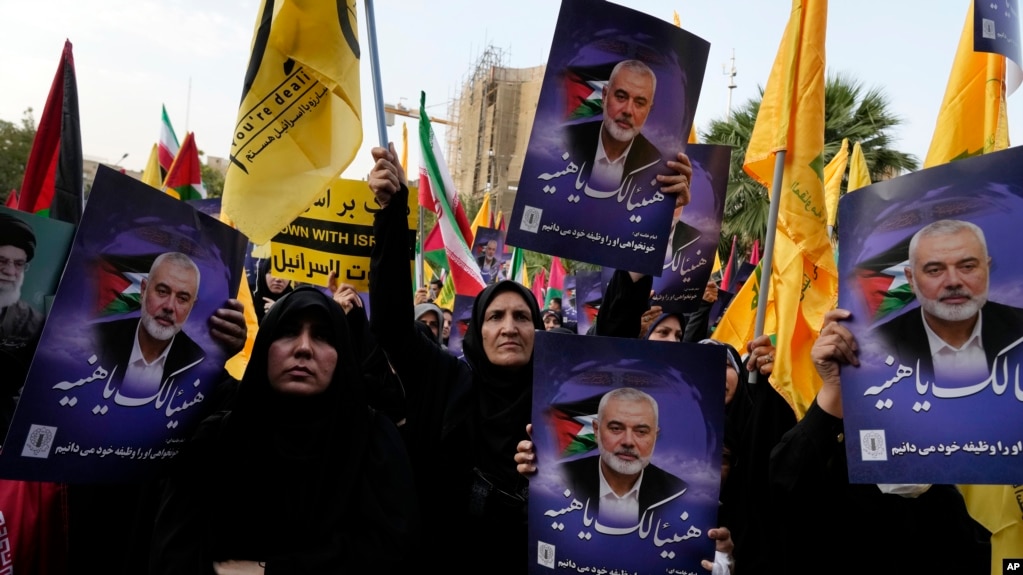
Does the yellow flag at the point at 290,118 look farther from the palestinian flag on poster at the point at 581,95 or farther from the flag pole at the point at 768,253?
the flag pole at the point at 768,253

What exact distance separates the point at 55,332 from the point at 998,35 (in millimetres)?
3361

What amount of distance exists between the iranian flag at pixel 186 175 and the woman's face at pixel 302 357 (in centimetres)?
390

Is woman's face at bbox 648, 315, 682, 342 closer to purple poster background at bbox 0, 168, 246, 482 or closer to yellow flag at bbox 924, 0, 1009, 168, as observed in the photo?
yellow flag at bbox 924, 0, 1009, 168

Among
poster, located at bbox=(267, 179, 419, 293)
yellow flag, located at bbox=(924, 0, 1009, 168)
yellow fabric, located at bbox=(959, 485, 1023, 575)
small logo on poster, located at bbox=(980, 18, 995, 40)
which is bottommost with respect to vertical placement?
yellow fabric, located at bbox=(959, 485, 1023, 575)

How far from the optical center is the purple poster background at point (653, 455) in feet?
6.42

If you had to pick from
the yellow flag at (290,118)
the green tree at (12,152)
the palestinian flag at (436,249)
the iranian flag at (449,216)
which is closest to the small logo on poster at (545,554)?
the yellow flag at (290,118)

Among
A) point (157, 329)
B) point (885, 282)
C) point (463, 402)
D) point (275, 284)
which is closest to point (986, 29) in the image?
point (885, 282)

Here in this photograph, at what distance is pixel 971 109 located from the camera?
9.64ft

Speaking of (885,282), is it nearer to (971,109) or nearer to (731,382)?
(731,382)

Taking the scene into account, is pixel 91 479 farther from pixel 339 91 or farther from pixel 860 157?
pixel 860 157

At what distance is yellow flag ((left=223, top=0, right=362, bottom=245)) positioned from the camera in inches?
112

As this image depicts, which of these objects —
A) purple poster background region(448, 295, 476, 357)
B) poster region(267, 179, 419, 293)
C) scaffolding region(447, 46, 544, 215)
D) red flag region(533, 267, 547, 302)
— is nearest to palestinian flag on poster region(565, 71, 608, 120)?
poster region(267, 179, 419, 293)

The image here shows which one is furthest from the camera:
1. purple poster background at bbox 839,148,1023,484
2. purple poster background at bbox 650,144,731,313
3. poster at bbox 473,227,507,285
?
poster at bbox 473,227,507,285

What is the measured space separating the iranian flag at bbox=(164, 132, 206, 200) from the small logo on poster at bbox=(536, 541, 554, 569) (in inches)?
177
